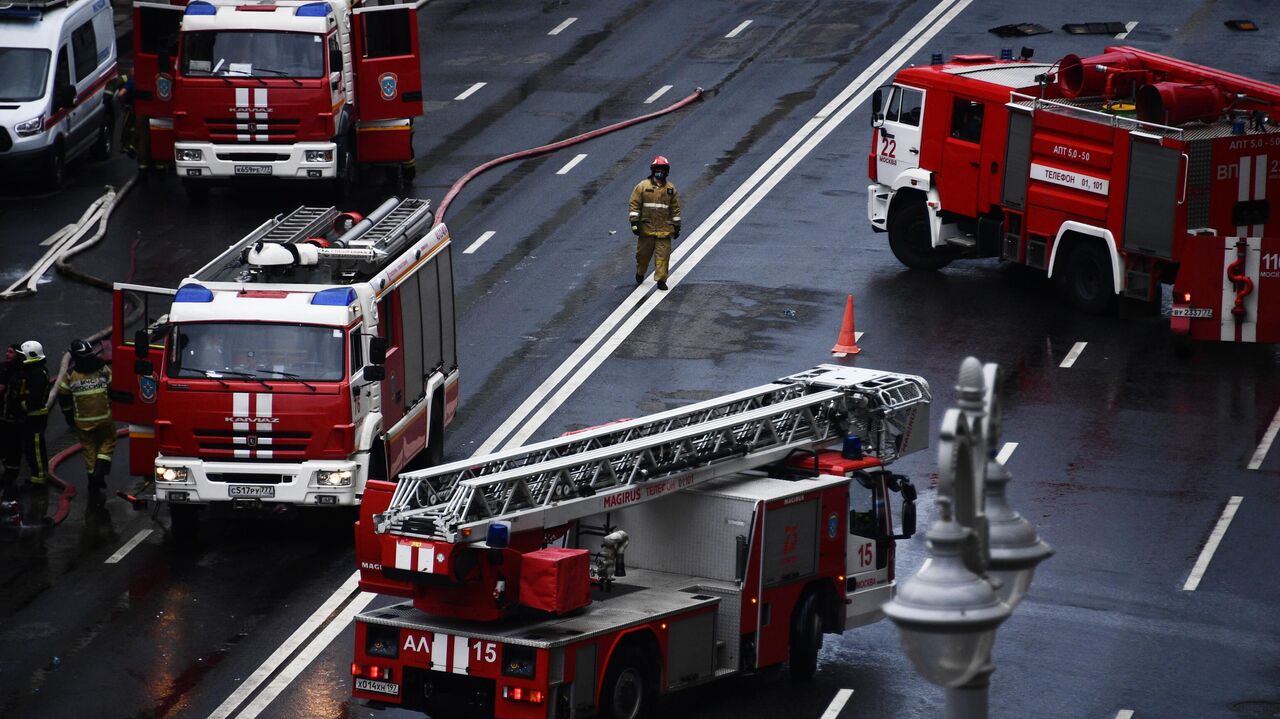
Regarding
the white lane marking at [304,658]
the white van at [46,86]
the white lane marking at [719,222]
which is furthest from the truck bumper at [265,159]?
the white lane marking at [304,658]

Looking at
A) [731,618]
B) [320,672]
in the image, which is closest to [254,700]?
[320,672]

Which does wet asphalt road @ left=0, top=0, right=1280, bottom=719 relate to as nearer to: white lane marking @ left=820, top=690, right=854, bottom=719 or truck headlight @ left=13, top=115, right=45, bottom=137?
white lane marking @ left=820, top=690, right=854, bottom=719

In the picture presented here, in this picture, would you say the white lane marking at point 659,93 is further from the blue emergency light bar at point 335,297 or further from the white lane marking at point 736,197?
the blue emergency light bar at point 335,297

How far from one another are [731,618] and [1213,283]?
11.9 metres

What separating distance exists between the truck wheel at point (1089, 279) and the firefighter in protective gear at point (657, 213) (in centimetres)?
520

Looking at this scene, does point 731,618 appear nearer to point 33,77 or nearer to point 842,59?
point 33,77

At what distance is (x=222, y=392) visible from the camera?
2117 cm

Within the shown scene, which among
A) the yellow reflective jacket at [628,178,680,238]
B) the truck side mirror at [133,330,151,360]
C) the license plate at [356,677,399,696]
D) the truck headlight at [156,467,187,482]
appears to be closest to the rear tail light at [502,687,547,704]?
the license plate at [356,677,399,696]

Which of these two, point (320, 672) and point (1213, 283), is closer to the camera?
point (320, 672)

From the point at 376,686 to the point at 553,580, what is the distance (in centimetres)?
163

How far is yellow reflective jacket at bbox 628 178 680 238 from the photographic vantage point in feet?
96.2

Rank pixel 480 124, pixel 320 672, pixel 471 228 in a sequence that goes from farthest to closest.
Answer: pixel 480 124
pixel 471 228
pixel 320 672

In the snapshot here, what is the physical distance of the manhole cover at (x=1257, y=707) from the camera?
17.7 m

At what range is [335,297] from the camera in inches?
854
